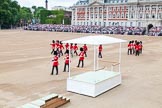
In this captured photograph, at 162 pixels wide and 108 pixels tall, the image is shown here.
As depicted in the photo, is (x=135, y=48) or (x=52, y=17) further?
(x=52, y=17)

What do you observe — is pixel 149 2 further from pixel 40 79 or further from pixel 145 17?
pixel 40 79

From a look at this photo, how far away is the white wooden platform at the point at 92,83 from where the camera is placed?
12.2 m

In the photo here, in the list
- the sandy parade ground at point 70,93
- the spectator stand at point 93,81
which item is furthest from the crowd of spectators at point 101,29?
the spectator stand at point 93,81

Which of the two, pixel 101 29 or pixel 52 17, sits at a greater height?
pixel 52 17

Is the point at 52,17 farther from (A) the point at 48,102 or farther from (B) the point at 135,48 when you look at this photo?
(A) the point at 48,102

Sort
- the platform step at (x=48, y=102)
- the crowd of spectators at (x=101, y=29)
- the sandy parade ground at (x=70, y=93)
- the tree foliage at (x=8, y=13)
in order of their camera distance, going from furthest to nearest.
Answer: the tree foliage at (x=8, y=13) → the crowd of spectators at (x=101, y=29) → the sandy parade ground at (x=70, y=93) → the platform step at (x=48, y=102)

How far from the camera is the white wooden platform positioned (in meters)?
12.2

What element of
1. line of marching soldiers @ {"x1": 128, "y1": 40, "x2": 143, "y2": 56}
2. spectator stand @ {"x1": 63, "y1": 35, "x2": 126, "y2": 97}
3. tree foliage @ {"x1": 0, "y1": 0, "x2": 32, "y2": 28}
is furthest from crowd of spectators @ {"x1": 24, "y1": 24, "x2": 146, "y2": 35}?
spectator stand @ {"x1": 63, "y1": 35, "x2": 126, "y2": 97}

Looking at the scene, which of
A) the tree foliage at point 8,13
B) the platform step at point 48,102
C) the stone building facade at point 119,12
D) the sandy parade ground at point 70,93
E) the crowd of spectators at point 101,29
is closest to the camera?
the platform step at point 48,102

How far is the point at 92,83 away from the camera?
12.2 meters

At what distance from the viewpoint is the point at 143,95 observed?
1255cm

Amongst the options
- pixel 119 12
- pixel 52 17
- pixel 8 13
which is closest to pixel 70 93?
pixel 8 13

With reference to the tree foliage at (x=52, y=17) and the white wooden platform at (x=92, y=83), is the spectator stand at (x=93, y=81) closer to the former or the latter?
the white wooden platform at (x=92, y=83)

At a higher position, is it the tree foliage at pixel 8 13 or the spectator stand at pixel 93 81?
the tree foliage at pixel 8 13
